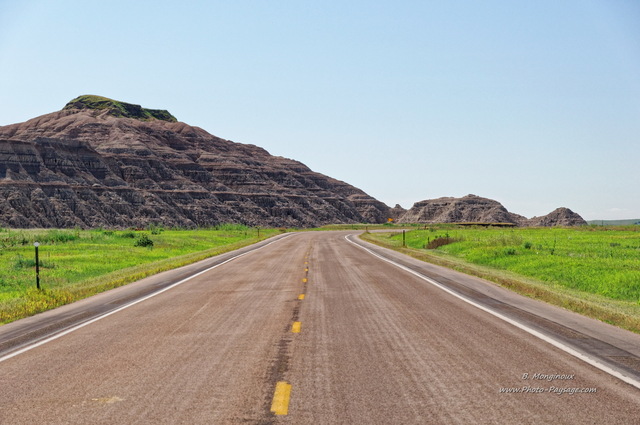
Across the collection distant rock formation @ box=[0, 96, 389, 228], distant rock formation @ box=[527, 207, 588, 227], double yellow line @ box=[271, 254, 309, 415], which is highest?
distant rock formation @ box=[0, 96, 389, 228]

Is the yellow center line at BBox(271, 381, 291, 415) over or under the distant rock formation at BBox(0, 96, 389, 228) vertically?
under

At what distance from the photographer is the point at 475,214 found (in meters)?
186

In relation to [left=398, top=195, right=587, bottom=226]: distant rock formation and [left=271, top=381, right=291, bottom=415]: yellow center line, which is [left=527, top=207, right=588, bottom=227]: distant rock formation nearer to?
[left=398, top=195, right=587, bottom=226]: distant rock formation

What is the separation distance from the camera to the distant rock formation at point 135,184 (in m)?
107

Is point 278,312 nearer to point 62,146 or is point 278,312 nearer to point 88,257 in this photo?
point 88,257

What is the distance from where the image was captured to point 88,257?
33.5m

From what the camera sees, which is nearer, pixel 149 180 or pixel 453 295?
pixel 453 295

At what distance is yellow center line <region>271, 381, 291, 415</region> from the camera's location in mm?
5078

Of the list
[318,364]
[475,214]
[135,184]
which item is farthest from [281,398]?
[475,214]

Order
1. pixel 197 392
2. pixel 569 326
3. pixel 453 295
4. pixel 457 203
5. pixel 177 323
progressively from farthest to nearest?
1. pixel 457 203
2. pixel 453 295
3. pixel 177 323
4. pixel 569 326
5. pixel 197 392

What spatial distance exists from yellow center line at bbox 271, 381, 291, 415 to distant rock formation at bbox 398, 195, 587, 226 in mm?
176567

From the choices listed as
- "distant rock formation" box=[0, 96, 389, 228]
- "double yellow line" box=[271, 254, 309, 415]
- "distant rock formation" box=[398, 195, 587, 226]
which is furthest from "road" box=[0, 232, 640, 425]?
"distant rock formation" box=[398, 195, 587, 226]

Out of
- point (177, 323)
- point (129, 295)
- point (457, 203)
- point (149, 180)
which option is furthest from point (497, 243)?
point (457, 203)

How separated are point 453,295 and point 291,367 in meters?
8.36
